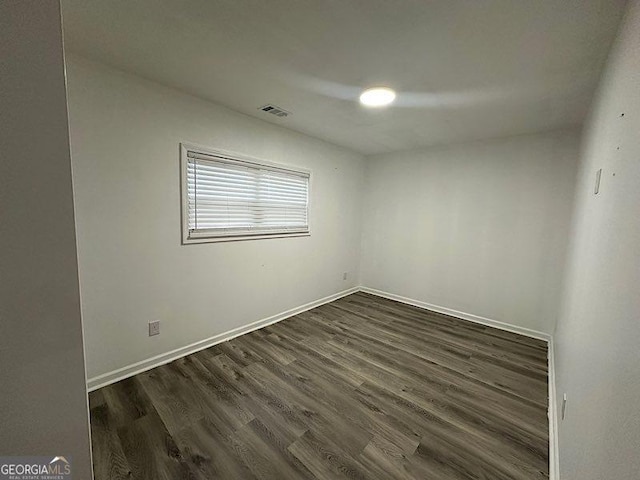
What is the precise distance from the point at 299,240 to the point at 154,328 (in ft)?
6.08

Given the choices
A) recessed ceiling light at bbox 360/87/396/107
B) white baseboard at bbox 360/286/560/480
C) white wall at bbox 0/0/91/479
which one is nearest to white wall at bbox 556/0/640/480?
A: white baseboard at bbox 360/286/560/480

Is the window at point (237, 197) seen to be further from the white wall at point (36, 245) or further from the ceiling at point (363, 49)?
the white wall at point (36, 245)

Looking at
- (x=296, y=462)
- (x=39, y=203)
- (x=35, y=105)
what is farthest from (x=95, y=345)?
(x=35, y=105)

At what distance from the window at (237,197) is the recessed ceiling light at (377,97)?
1252mm

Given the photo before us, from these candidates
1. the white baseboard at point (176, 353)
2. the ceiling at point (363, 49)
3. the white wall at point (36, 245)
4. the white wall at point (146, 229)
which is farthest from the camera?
the white baseboard at point (176, 353)

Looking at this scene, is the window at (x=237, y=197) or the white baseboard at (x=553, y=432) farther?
the window at (x=237, y=197)

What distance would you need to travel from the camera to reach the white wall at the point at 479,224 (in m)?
2.90

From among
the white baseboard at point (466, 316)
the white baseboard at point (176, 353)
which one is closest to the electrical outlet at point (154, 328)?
the white baseboard at point (176, 353)

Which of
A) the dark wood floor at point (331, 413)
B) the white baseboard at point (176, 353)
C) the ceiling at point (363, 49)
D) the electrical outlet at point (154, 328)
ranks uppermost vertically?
the ceiling at point (363, 49)

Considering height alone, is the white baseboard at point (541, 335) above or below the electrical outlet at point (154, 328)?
below

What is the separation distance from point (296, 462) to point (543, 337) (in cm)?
313

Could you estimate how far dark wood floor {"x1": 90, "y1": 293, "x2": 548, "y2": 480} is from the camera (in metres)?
1.41

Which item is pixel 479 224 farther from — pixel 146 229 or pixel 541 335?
pixel 146 229

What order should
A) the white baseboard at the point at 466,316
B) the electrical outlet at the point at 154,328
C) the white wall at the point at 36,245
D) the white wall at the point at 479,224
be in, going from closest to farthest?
1. the white wall at the point at 36,245
2. the electrical outlet at the point at 154,328
3. the white wall at the point at 479,224
4. the white baseboard at the point at 466,316
